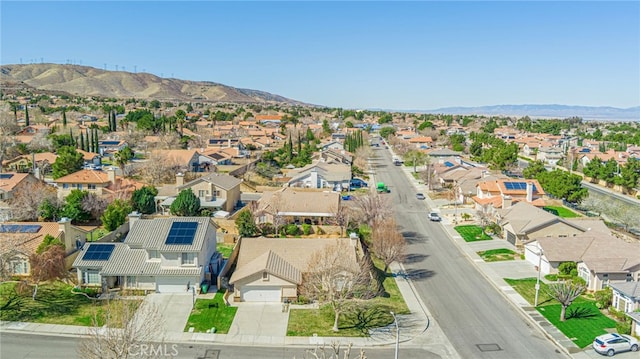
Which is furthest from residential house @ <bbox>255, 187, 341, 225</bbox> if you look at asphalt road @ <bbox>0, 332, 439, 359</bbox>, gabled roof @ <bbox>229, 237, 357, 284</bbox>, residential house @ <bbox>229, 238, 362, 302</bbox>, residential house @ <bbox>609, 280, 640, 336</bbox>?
residential house @ <bbox>609, 280, 640, 336</bbox>

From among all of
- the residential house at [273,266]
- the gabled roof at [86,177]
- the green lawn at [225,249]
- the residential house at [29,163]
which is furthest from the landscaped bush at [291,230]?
the residential house at [29,163]

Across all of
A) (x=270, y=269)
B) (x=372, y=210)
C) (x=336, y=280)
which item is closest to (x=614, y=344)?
(x=336, y=280)

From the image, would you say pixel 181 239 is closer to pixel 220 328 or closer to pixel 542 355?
pixel 220 328

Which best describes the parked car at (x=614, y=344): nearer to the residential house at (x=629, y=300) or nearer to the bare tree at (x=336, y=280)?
the residential house at (x=629, y=300)

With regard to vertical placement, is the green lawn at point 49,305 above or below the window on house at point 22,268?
below

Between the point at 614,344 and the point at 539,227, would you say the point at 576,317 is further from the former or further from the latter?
the point at 539,227

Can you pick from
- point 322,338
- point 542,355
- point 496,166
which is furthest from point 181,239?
point 496,166

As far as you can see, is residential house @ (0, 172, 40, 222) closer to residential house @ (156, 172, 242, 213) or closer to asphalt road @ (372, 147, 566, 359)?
residential house @ (156, 172, 242, 213)
